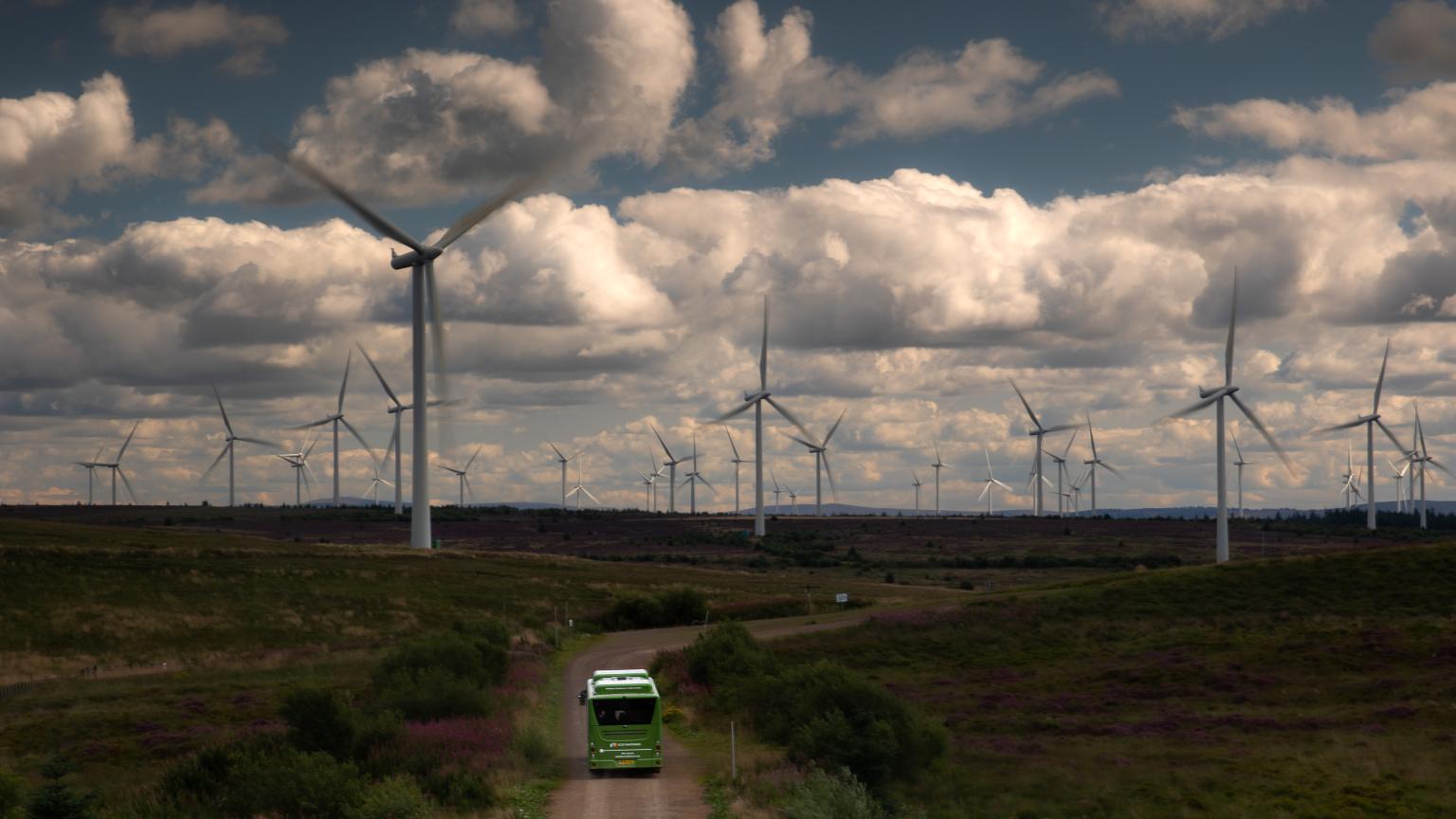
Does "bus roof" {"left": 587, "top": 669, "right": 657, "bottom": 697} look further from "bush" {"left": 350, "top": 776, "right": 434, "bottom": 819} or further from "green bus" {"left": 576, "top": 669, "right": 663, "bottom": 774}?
"bush" {"left": 350, "top": 776, "right": 434, "bottom": 819}

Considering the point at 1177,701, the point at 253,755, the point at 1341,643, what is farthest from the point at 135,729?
the point at 1341,643

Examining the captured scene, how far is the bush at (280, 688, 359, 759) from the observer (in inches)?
2079

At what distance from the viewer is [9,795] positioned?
41.3 metres

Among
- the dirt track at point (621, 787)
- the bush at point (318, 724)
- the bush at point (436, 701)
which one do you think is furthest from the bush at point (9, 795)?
the bush at point (436, 701)

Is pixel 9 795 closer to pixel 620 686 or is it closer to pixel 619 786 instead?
pixel 619 786

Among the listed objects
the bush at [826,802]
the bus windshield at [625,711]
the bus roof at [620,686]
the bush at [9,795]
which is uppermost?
the bus roof at [620,686]

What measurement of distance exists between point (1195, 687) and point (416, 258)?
96.5 m

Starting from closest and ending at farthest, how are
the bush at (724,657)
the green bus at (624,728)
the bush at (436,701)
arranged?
the green bus at (624,728) → the bush at (436,701) → the bush at (724,657)

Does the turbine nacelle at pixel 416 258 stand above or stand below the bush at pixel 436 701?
above

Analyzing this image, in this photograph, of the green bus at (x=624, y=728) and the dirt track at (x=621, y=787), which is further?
the green bus at (x=624, y=728)

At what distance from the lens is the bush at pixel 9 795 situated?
1593 inches

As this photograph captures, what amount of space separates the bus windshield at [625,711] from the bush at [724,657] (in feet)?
77.7

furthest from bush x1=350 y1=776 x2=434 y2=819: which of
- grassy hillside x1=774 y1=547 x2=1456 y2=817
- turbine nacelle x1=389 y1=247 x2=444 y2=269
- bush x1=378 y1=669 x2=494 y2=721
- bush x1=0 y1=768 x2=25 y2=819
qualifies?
turbine nacelle x1=389 y1=247 x2=444 y2=269

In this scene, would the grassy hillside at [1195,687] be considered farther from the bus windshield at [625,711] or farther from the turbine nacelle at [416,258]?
the turbine nacelle at [416,258]
